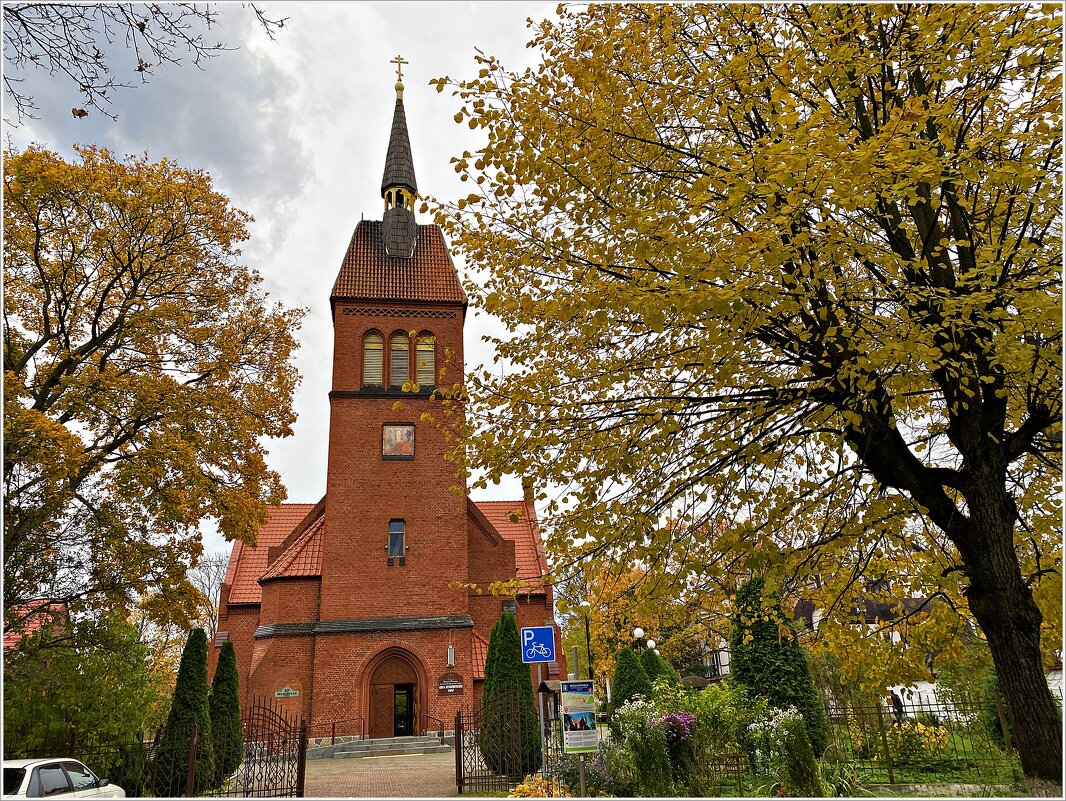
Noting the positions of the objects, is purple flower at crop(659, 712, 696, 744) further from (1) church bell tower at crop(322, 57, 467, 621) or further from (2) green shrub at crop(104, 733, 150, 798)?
(1) church bell tower at crop(322, 57, 467, 621)

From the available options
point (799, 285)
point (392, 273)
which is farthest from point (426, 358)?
point (799, 285)

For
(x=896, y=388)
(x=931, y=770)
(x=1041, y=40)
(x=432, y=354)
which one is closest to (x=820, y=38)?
(x=1041, y=40)

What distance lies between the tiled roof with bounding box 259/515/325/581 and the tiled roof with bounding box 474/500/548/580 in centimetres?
735

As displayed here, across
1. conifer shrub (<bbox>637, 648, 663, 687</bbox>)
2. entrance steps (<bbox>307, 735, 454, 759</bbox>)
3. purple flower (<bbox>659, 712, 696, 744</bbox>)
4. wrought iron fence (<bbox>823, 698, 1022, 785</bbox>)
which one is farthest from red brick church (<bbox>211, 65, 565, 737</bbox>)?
wrought iron fence (<bbox>823, 698, 1022, 785</bbox>)

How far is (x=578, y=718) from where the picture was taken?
32.1 ft

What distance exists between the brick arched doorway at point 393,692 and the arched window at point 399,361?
924 centimetres

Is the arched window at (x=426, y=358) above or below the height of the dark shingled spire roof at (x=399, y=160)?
below

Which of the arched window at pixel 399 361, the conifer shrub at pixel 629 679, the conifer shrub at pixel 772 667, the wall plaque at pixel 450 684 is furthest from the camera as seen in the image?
the arched window at pixel 399 361

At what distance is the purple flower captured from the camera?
13.2 m

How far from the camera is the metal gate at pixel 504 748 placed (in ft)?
45.6

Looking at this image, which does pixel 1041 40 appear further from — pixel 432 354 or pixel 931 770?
pixel 432 354

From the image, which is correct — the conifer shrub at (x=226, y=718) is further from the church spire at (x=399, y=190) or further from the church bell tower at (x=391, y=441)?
the church spire at (x=399, y=190)

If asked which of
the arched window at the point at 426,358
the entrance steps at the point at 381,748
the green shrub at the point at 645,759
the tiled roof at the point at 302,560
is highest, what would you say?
the arched window at the point at 426,358

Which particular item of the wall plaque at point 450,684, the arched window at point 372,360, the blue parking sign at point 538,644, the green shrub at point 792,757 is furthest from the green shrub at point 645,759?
the arched window at point 372,360
